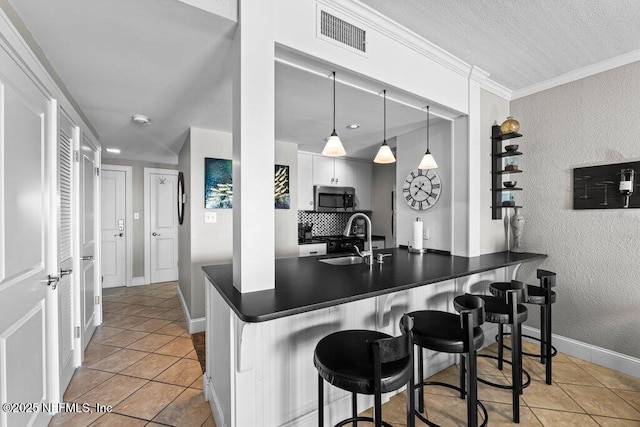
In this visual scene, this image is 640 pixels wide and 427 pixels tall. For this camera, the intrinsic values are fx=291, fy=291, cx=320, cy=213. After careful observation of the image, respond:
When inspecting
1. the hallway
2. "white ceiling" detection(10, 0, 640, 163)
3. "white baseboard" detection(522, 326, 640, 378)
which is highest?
"white ceiling" detection(10, 0, 640, 163)

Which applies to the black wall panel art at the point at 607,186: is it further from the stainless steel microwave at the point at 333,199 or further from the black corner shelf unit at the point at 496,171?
the stainless steel microwave at the point at 333,199

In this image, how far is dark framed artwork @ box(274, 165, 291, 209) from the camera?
3.73 m

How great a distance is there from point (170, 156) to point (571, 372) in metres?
5.55

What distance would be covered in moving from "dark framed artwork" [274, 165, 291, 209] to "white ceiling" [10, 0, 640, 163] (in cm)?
86

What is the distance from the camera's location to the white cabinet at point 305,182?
4465 millimetres

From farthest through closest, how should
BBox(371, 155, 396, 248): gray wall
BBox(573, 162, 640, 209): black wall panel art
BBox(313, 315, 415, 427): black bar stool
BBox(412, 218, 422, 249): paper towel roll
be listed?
BBox(371, 155, 396, 248): gray wall
BBox(412, 218, 422, 249): paper towel roll
BBox(573, 162, 640, 209): black wall panel art
BBox(313, 315, 415, 427): black bar stool

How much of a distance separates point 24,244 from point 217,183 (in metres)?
1.95

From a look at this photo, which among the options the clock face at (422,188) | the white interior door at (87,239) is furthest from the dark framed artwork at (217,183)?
the clock face at (422,188)

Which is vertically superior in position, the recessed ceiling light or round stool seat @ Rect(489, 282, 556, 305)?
the recessed ceiling light

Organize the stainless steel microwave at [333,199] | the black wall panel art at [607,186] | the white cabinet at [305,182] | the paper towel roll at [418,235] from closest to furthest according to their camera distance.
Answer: the black wall panel art at [607,186] < the paper towel roll at [418,235] < the white cabinet at [305,182] < the stainless steel microwave at [333,199]

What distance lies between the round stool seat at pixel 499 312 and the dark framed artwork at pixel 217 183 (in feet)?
8.88

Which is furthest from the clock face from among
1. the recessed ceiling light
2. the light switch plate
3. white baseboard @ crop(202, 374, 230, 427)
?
the recessed ceiling light

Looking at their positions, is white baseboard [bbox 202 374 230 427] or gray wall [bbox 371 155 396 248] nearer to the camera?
white baseboard [bbox 202 374 230 427]

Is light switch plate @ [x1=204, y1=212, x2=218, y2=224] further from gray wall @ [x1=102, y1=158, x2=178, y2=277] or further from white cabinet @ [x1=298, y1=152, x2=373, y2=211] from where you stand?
gray wall @ [x1=102, y1=158, x2=178, y2=277]
